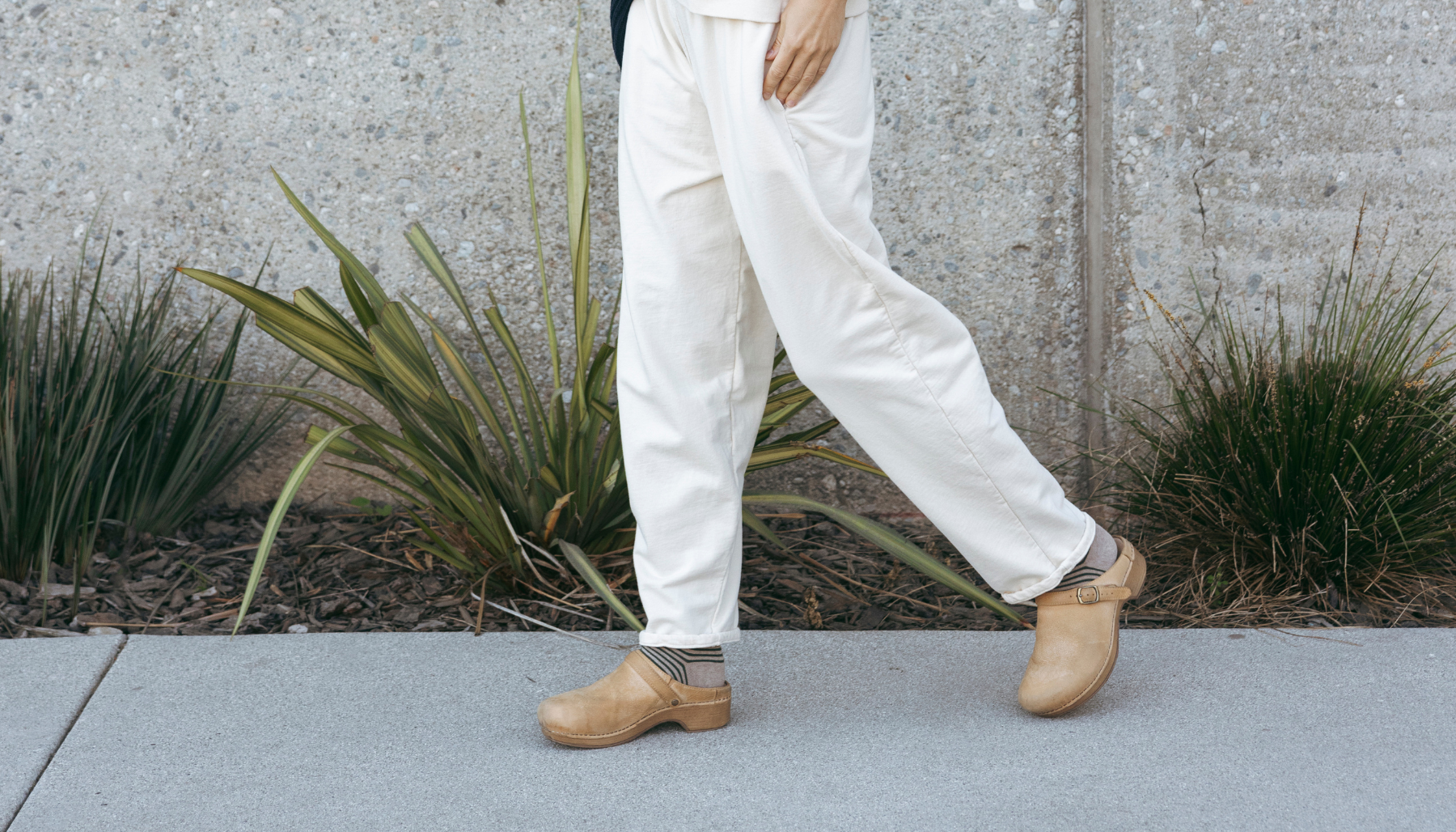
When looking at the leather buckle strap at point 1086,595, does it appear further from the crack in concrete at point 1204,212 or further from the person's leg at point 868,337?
the crack in concrete at point 1204,212

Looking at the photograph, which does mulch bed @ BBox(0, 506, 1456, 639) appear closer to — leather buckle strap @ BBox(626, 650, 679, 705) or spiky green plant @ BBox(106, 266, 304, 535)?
spiky green plant @ BBox(106, 266, 304, 535)

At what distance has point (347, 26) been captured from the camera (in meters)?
2.44

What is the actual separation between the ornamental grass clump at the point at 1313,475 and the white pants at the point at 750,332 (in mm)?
694

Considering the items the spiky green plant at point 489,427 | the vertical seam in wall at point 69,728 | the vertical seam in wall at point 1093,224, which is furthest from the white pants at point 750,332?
the vertical seam in wall at point 1093,224

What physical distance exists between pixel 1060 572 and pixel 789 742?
46 centimetres

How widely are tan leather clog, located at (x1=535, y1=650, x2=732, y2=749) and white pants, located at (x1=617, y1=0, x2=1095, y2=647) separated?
0.07m

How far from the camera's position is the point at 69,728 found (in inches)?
63.0

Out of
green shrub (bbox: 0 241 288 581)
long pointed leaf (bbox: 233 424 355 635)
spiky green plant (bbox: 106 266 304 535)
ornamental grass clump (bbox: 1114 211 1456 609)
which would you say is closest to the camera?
long pointed leaf (bbox: 233 424 355 635)

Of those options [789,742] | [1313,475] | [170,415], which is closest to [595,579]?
[789,742]

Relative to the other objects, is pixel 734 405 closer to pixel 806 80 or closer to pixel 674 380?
pixel 674 380

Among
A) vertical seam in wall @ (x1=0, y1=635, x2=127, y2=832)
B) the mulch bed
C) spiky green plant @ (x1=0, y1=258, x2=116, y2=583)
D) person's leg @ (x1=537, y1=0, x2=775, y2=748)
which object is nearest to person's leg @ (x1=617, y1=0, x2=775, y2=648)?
person's leg @ (x1=537, y1=0, x2=775, y2=748)

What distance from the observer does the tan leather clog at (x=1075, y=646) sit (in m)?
1.58

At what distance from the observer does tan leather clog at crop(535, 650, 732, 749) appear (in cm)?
154

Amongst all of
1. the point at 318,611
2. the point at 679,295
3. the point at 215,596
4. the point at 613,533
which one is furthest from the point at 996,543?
the point at 215,596
